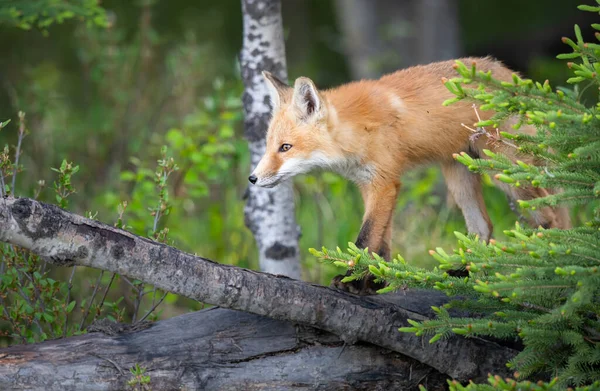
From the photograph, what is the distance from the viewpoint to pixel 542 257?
2443mm

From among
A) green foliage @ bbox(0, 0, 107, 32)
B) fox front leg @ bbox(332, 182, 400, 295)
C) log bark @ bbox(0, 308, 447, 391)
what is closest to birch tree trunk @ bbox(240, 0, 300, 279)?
fox front leg @ bbox(332, 182, 400, 295)

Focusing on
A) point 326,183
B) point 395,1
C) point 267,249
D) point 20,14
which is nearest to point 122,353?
point 267,249

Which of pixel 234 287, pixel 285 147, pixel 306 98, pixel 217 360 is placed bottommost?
pixel 217 360

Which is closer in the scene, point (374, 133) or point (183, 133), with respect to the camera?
point (374, 133)

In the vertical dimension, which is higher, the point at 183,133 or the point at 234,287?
the point at 234,287

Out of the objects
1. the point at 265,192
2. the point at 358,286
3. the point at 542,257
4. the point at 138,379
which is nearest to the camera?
the point at 542,257

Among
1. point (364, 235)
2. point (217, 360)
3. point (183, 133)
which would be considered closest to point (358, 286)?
point (364, 235)

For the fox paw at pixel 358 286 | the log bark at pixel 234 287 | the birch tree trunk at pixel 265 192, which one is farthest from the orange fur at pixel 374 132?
the log bark at pixel 234 287

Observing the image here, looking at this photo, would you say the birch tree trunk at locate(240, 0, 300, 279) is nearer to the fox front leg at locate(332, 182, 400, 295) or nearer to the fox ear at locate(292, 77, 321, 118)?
the fox ear at locate(292, 77, 321, 118)

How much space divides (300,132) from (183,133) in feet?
6.91

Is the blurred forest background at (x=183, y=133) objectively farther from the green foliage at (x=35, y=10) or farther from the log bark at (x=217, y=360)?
the log bark at (x=217, y=360)

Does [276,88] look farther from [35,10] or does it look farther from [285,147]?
[35,10]

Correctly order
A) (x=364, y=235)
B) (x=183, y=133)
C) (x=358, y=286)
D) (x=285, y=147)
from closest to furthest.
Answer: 1. (x=358, y=286)
2. (x=364, y=235)
3. (x=285, y=147)
4. (x=183, y=133)

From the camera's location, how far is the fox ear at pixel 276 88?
4.20 m
